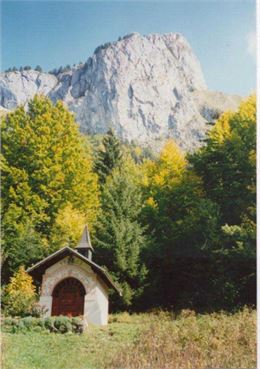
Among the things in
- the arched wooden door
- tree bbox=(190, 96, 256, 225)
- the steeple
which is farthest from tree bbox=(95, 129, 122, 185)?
the arched wooden door

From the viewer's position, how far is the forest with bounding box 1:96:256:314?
10.7 m

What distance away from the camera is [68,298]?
11391 mm

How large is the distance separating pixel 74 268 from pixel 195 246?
3608 mm

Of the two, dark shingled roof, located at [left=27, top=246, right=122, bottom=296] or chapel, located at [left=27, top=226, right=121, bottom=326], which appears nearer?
chapel, located at [left=27, top=226, right=121, bottom=326]

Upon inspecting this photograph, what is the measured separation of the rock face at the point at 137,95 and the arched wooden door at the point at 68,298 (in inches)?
206

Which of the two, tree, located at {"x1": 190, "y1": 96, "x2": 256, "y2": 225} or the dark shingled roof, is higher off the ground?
tree, located at {"x1": 190, "y1": 96, "x2": 256, "y2": 225}

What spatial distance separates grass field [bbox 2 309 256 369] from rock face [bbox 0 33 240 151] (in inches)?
209

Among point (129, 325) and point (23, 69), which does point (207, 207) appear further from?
point (23, 69)

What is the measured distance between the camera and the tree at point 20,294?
424 inches

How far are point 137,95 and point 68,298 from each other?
30.5 metres

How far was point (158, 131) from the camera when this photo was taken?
4869 cm

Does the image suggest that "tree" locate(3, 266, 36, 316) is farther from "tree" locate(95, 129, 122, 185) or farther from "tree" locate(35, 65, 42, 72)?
"tree" locate(95, 129, 122, 185)

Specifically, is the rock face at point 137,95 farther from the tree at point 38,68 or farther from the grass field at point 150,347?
the grass field at point 150,347

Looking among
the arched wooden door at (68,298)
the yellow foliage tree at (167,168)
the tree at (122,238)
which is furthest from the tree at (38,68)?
the yellow foliage tree at (167,168)
